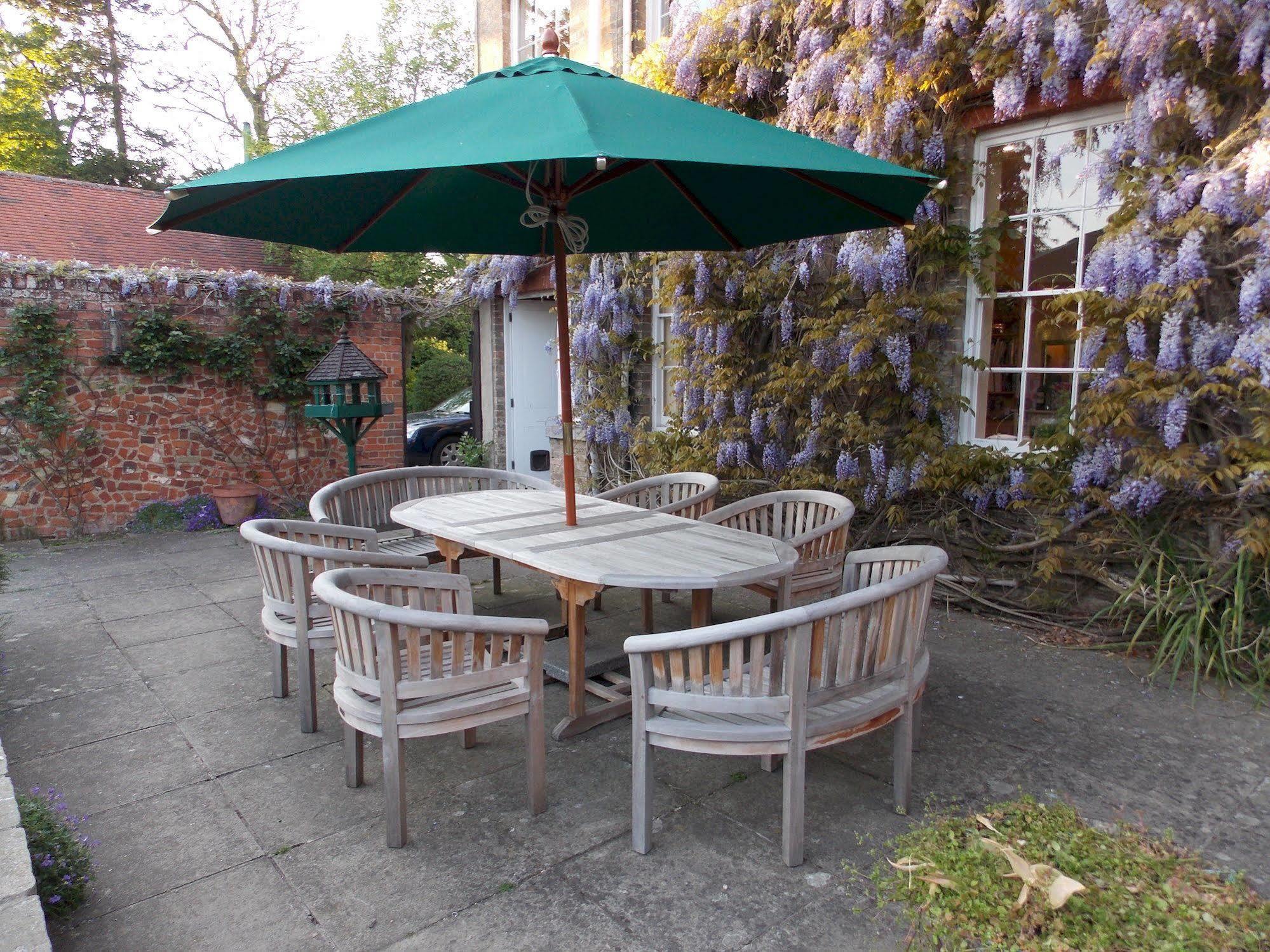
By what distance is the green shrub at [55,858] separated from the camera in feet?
6.55

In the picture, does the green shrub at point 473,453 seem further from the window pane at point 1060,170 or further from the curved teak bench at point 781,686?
the curved teak bench at point 781,686

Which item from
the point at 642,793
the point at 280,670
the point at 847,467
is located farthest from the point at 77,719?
the point at 847,467

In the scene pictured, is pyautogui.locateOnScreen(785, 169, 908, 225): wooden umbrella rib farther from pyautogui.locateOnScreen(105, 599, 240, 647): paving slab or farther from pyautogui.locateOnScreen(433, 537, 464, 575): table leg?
pyautogui.locateOnScreen(105, 599, 240, 647): paving slab

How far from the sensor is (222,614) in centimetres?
474

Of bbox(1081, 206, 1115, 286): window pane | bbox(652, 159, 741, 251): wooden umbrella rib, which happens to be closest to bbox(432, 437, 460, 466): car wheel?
bbox(652, 159, 741, 251): wooden umbrella rib

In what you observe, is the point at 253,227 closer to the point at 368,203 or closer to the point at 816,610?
the point at 368,203

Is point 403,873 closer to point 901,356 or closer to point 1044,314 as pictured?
point 901,356

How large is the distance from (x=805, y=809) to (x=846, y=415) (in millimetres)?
3080

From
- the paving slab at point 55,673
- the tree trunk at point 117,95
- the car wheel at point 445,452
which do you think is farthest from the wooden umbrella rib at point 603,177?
the tree trunk at point 117,95

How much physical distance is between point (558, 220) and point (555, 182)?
167 millimetres

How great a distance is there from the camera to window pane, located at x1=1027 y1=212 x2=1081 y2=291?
14.8ft

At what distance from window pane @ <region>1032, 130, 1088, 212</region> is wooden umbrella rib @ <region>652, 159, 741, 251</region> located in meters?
1.84

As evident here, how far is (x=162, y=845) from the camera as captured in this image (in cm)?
243

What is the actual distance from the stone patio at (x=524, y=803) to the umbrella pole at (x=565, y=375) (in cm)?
84
